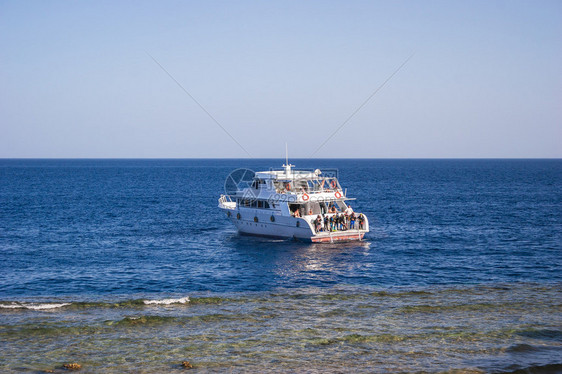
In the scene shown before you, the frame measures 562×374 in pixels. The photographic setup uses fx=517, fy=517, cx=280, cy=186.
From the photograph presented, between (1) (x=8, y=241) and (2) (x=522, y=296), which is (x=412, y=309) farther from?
(1) (x=8, y=241)

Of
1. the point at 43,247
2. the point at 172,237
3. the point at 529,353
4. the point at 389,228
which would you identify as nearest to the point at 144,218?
the point at 172,237

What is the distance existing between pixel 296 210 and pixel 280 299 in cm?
1959

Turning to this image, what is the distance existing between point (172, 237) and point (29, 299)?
2196 centimetres

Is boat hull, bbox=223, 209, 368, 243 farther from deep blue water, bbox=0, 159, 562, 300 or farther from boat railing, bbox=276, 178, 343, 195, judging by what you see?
boat railing, bbox=276, 178, 343, 195

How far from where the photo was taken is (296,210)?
4731 cm

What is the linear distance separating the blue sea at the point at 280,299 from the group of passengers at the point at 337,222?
1883 millimetres

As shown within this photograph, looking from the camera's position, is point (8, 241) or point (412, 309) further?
point (8, 241)

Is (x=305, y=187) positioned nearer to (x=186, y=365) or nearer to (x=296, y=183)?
(x=296, y=183)

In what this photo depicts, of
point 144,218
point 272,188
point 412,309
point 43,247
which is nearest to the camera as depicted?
point 412,309

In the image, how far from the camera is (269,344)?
820 inches

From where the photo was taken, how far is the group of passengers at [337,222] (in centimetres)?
4559

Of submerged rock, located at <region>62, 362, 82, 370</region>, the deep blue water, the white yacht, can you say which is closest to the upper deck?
the white yacht

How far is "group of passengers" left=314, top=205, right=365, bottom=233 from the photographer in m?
45.6

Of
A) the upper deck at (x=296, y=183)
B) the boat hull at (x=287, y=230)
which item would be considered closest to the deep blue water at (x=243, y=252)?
the boat hull at (x=287, y=230)
